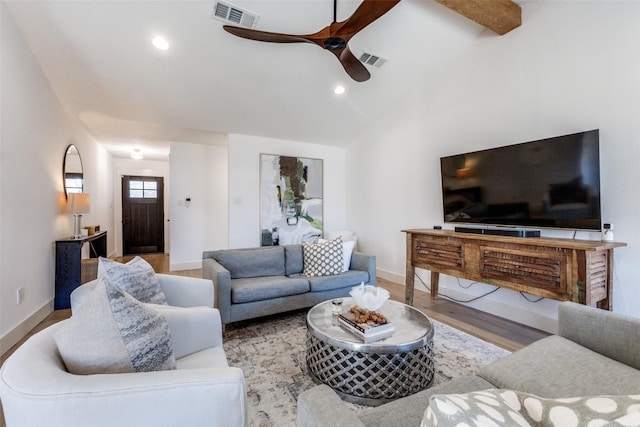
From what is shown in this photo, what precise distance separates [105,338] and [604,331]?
2.11 meters

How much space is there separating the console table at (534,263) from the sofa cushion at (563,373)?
2.87 feet

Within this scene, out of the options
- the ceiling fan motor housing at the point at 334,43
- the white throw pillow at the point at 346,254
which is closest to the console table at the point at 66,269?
the white throw pillow at the point at 346,254

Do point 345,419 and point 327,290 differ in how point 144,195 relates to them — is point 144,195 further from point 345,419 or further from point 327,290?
point 345,419

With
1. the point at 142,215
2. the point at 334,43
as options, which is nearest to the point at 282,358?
the point at 334,43

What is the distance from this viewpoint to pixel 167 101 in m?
3.64

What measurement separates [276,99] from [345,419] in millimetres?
3826

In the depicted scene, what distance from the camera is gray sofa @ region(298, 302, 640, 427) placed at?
879mm

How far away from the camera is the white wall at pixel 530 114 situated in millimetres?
2256

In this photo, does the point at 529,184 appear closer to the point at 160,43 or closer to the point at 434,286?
the point at 434,286

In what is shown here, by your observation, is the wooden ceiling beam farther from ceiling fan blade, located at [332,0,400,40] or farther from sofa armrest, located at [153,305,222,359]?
sofa armrest, located at [153,305,222,359]

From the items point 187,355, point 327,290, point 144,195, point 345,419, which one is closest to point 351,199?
point 327,290

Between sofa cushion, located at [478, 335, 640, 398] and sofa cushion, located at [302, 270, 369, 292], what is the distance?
189cm

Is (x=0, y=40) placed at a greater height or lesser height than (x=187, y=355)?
greater

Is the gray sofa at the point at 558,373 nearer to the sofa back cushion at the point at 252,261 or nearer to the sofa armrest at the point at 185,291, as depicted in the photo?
the sofa armrest at the point at 185,291
